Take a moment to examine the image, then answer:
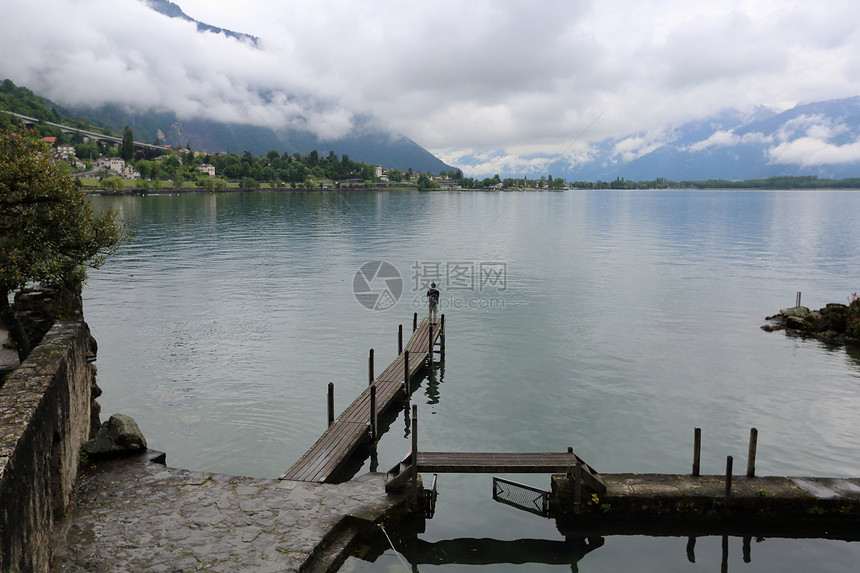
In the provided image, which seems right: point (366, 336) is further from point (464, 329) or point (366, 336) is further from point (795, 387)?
point (795, 387)

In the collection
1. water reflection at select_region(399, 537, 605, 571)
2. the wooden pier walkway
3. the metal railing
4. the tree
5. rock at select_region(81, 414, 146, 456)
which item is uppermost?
the tree

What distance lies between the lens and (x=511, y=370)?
32188 mm

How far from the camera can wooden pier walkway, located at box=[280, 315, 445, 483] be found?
62.2ft

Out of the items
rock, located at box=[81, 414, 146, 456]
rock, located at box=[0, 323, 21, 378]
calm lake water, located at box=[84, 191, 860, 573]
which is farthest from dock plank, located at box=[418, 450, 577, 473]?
rock, located at box=[0, 323, 21, 378]

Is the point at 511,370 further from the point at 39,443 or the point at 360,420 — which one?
the point at 39,443

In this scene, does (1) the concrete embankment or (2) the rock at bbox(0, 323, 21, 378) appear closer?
(2) the rock at bbox(0, 323, 21, 378)

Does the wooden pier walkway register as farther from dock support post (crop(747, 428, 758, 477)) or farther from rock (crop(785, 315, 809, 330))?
rock (crop(785, 315, 809, 330))

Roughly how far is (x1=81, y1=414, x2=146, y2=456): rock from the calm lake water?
135 inches

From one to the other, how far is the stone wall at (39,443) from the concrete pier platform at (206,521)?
3.06 feet

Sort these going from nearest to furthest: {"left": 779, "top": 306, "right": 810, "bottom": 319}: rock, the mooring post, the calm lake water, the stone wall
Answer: the stone wall → the mooring post → the calm lake water → {"left": 779, "top": 306, "right": 810, "bottom": 319}: rock

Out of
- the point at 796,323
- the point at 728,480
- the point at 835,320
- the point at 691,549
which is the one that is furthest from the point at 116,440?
the point at 835,320

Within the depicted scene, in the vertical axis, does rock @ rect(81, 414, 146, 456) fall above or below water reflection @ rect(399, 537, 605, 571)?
above

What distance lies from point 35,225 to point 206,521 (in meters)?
11.4

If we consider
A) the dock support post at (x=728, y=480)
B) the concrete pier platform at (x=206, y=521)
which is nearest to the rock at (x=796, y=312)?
the dock support post at (x=728, y=480)
